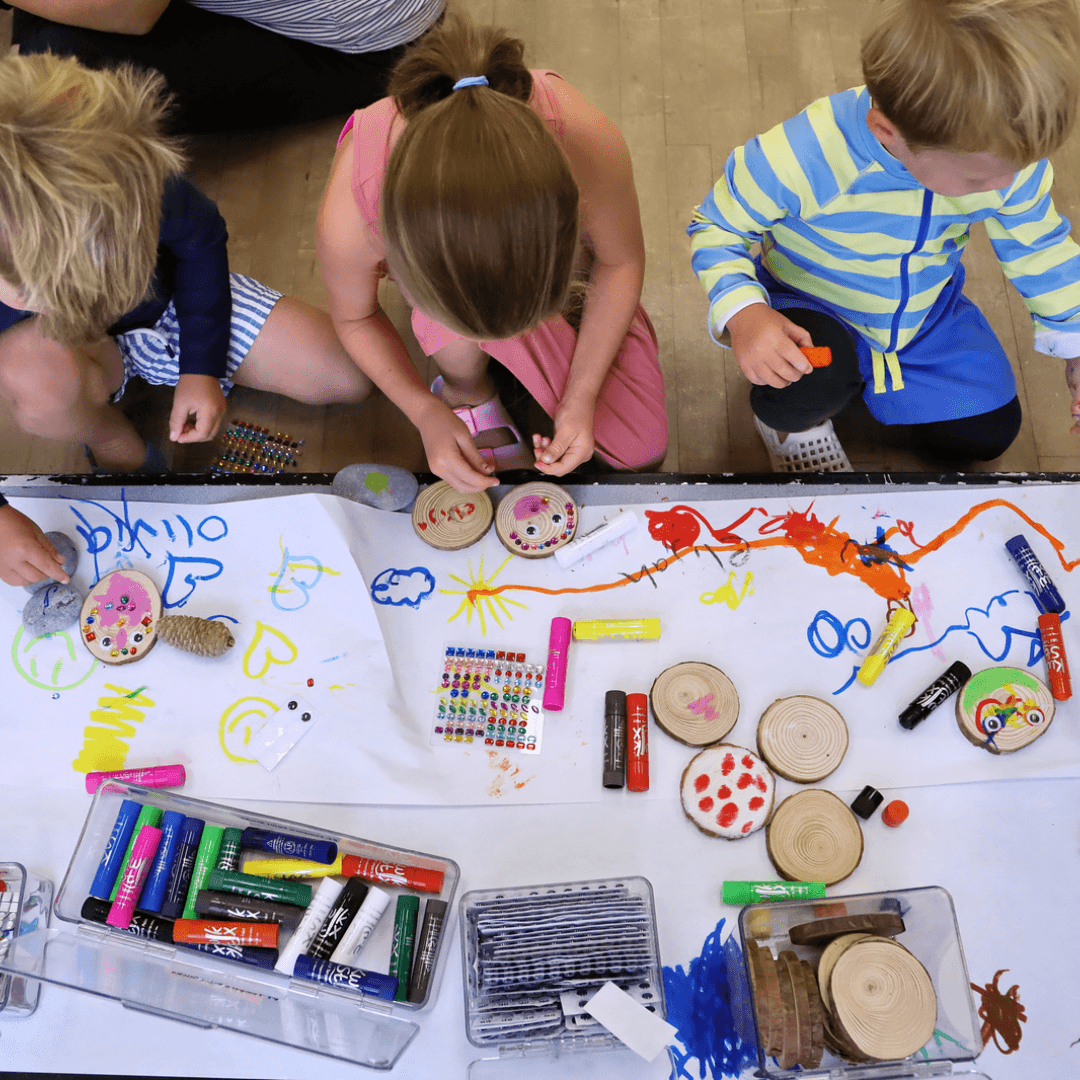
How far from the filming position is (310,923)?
2.51 ft

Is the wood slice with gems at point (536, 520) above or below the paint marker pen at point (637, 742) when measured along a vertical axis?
above

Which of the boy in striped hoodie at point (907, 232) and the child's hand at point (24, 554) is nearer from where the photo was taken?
the boy in striped hoodie at point (907, 232)

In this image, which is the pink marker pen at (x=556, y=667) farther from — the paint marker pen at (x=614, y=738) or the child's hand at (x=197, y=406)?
the child's hand at (x=197, y=406)

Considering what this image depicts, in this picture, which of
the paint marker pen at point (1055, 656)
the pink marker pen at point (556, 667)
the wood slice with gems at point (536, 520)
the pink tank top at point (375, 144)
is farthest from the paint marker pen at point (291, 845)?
the paint marker pen at point (1055, 656)

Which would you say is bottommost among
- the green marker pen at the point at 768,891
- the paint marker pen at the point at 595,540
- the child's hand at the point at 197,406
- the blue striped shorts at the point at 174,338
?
the green marker pen at the point at 768,891

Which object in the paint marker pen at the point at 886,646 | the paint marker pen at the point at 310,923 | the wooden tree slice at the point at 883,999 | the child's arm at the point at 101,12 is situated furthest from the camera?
the child's arm at the point at 101,12

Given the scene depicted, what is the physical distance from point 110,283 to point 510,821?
61 cm

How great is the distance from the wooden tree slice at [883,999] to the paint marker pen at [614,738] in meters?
0.24

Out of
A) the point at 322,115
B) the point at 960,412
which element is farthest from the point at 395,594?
the point at 322,115

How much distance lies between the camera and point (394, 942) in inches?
30.1

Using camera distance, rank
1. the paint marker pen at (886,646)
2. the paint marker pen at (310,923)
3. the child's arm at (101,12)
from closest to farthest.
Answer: the paint marker pen at (310,923)
the paint marker pen at (886,646)
the child's arm at (101,12)

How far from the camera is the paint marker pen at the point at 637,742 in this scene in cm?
82

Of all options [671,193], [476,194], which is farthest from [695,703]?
[671,193]

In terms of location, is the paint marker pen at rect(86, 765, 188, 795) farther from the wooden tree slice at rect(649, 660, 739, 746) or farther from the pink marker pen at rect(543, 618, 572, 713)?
the wooden tree slice at rect(649, 660, 739, 746)
